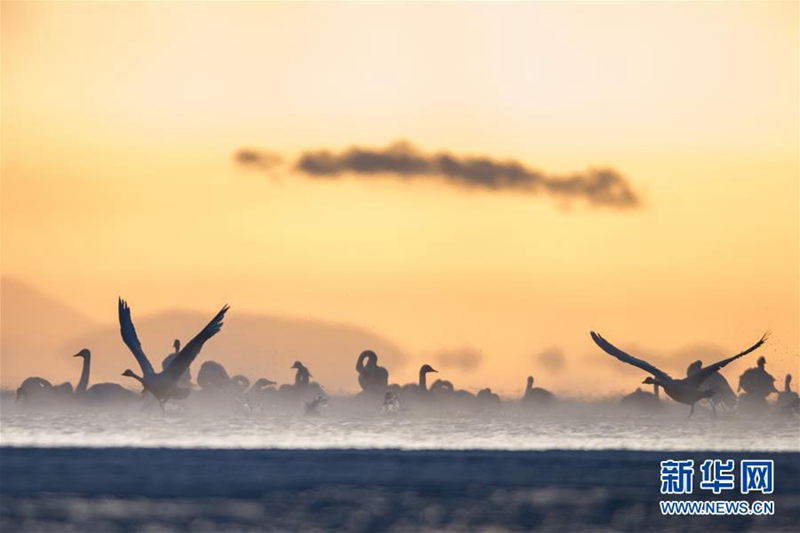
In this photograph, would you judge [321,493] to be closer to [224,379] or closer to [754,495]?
[754,495]

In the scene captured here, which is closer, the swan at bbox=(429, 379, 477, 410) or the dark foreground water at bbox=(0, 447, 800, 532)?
the dark foreground water at bbox=(0, 447, 800, 532)

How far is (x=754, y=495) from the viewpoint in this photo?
234 ft

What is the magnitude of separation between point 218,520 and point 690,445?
34.2m

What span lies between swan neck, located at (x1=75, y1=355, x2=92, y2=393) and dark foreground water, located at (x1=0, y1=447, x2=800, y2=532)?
25514 millimetres

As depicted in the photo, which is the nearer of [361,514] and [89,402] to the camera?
[361,514]

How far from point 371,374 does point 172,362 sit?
2967 centimetres

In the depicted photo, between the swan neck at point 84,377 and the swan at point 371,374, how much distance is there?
48.8ft

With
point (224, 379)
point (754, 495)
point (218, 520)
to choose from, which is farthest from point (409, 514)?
point (224, 379)

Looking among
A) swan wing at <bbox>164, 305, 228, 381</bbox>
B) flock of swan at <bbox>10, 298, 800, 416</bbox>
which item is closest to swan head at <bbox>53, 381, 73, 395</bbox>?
flock of swan at <bbox>10, 298, 800, 416</bbox>

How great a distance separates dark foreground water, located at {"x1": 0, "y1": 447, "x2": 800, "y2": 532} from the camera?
64.8 meters

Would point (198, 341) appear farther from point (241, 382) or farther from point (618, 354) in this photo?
point (241, 382)

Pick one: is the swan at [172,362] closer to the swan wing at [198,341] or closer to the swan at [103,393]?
the swan wing at [198,341]

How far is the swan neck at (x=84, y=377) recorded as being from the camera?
113619mm

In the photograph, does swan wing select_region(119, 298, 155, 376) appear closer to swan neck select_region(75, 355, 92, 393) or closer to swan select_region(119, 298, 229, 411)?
swan select_region(119, 298, 229, 411)
